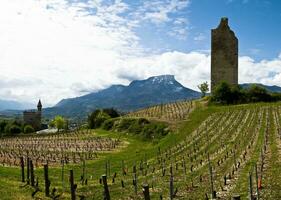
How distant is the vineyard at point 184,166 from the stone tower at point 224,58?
955 inches

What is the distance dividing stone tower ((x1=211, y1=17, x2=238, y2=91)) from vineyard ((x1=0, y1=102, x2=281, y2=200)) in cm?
2426

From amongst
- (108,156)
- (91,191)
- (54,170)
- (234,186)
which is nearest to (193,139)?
(108,156)

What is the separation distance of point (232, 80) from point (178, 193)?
280 feet

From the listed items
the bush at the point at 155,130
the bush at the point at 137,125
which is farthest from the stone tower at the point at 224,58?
the bush at the point at 155,130

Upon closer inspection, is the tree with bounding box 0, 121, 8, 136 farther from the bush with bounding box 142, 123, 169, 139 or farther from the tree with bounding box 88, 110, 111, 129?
the bush with bounding box 142, 123, 169, 139

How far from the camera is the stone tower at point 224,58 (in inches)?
4279

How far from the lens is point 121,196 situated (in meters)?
28.3

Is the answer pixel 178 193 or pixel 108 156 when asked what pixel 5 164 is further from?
pixel 178 193

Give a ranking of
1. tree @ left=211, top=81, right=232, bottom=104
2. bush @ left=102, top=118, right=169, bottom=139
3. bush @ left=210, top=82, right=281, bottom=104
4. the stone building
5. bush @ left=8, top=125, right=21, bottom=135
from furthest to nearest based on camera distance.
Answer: the stone building → bush @ left=8, top=125, right=21, bottom=135 → bush @ left=210, top=82, right=281, bottom=104 → tree @ left=211, top=81, right=232, bottom=104 → bush @ left=102, top=118, right=169, bottom=139

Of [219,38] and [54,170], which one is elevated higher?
[219,38]

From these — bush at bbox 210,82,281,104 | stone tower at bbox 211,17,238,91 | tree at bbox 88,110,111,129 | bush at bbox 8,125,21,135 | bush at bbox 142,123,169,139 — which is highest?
stone tower at bbox 211,17,238,91

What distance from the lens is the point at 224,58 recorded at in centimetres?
10888

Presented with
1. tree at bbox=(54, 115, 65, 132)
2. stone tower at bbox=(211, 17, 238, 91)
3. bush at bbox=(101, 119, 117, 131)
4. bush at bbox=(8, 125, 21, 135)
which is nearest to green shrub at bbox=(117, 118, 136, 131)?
bush at bbox=(101, 119, 117, 131)

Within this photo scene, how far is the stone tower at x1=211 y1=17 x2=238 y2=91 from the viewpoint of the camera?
10869 centimetres
